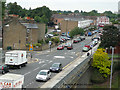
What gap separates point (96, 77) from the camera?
3828cm

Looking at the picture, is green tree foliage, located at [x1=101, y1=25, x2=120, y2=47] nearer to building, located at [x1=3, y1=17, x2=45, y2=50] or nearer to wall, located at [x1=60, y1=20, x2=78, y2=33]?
building, located at [x1=3, y1=17, x2=45, y2=50]

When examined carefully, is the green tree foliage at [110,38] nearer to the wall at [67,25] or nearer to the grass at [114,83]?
the grass at [114,83]

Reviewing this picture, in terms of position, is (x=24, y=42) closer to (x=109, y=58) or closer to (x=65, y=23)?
(x=109, y=58)

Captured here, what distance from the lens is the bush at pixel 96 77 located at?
121 ft

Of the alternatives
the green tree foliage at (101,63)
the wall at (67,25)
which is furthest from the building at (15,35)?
the wall at (67,25)

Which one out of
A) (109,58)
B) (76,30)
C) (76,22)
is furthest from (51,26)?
(109,58)

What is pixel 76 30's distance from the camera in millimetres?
88812

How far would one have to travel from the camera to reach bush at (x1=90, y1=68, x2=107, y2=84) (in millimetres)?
37000

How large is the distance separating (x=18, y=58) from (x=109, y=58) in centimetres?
1803

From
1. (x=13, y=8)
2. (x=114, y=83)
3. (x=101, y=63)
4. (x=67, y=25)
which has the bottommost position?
(x=114, y=83)

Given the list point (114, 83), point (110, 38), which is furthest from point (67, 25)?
point (114, 83)

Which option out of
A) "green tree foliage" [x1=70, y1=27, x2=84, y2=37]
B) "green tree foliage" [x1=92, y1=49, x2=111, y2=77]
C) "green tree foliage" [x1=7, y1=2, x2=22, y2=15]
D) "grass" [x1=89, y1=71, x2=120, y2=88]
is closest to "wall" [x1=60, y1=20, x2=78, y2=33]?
"green tree foliage" [x1=70, y1=27, x2=84, y2=37]

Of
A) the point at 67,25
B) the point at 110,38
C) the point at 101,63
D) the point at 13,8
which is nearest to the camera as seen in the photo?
the point at 101,63

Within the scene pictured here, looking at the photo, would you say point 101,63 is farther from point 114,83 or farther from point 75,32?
point 75,32
